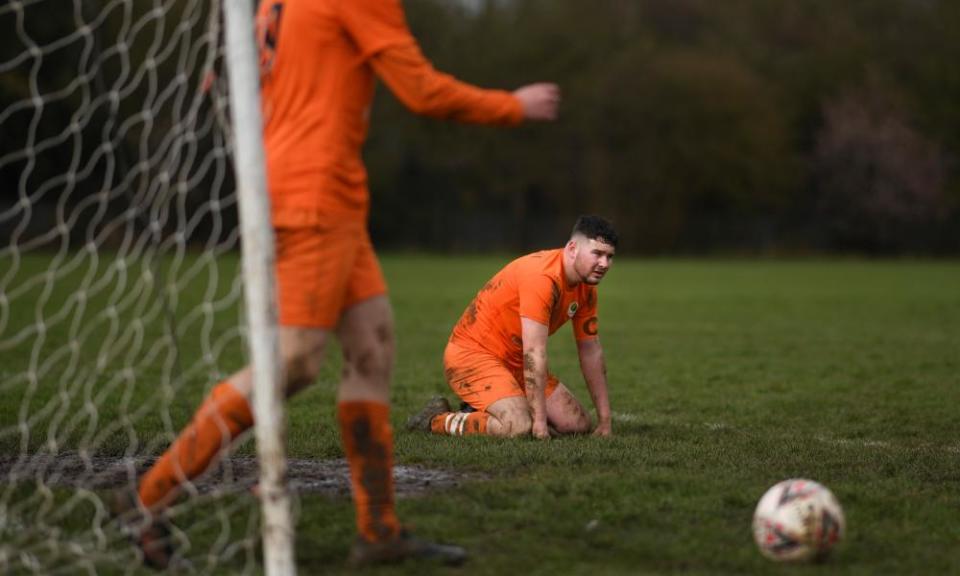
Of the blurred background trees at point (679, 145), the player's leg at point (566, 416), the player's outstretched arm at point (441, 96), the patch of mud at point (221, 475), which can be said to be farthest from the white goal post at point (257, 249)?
the blurred background trees at point (679, 145)

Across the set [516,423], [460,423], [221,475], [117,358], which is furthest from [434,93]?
[117,358]

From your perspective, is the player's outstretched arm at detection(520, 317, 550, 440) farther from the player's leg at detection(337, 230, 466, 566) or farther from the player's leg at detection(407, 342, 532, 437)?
the player's leg at detection(337, 230, 466, 566)

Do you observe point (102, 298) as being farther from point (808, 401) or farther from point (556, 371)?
point (808, 401)

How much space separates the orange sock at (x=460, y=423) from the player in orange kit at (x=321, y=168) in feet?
9.75

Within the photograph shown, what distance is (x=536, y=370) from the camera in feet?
22.8

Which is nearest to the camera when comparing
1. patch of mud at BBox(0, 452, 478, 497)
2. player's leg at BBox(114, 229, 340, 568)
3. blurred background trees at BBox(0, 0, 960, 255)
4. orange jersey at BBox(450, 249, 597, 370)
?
player's leg at BBox(114, 229, 340, 568)

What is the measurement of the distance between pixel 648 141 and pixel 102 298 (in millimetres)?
36832

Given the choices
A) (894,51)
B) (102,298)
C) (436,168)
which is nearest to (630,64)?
(436,168)

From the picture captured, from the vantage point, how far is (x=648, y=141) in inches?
2010

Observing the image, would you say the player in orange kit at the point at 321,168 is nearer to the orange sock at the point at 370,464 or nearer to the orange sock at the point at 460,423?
the orange sock at the point at 370,464

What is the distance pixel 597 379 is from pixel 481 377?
73 cm

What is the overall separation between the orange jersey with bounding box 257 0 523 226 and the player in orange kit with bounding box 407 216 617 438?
9.89 feet

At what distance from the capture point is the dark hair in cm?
695

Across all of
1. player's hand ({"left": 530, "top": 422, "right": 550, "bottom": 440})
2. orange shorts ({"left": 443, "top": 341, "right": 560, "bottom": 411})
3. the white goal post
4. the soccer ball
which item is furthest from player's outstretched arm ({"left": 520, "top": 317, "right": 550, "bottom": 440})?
the white goal post
